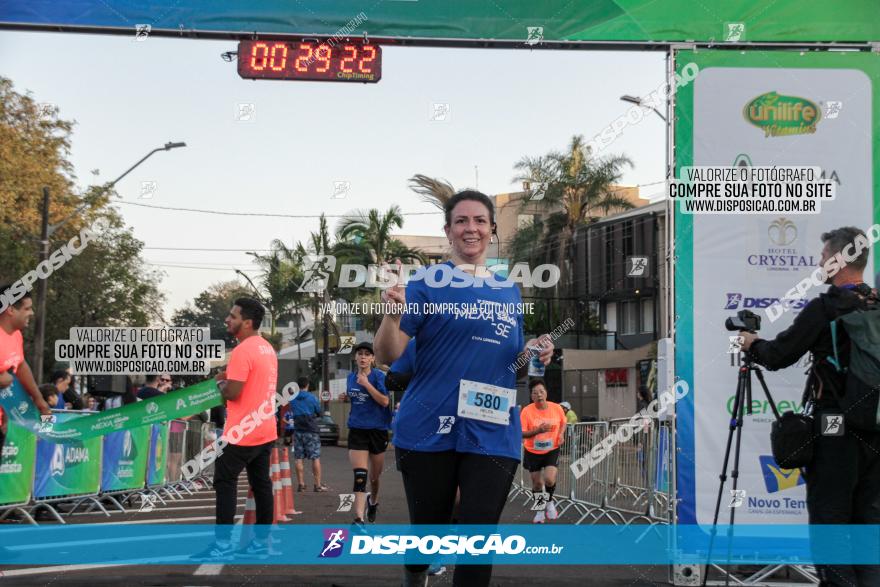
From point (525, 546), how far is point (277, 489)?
4.56 m

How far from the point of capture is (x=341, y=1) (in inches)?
306

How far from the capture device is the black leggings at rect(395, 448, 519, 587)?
4.35 m

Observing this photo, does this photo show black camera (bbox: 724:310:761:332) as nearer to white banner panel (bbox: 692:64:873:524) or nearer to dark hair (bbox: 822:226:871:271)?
dark hair (bbox: 822:226:871:271)

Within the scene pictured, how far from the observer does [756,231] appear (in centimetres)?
770

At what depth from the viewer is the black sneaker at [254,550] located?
8070 millimetres

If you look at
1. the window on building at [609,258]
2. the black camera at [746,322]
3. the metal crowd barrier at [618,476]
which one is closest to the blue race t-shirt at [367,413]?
the metal crowd barrier at [618,476]

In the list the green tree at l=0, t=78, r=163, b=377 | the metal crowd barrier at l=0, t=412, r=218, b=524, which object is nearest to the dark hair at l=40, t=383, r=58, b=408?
the metal crowd barrier at l=0, t=412, r=218, b=524

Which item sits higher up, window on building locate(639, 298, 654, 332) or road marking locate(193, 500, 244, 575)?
window on building locate(639, 298, 654, 332)

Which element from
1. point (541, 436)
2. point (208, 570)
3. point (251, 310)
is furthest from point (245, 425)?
point (541, 436)

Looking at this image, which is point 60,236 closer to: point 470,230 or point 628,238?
point 628,238

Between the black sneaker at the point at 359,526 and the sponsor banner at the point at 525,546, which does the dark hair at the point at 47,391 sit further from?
the black sneaker at the point at 359,526

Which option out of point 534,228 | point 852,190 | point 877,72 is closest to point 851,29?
point 877,72

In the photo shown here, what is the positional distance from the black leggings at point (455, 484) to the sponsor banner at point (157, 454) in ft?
39.5

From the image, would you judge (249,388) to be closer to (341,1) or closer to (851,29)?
(341,1)
